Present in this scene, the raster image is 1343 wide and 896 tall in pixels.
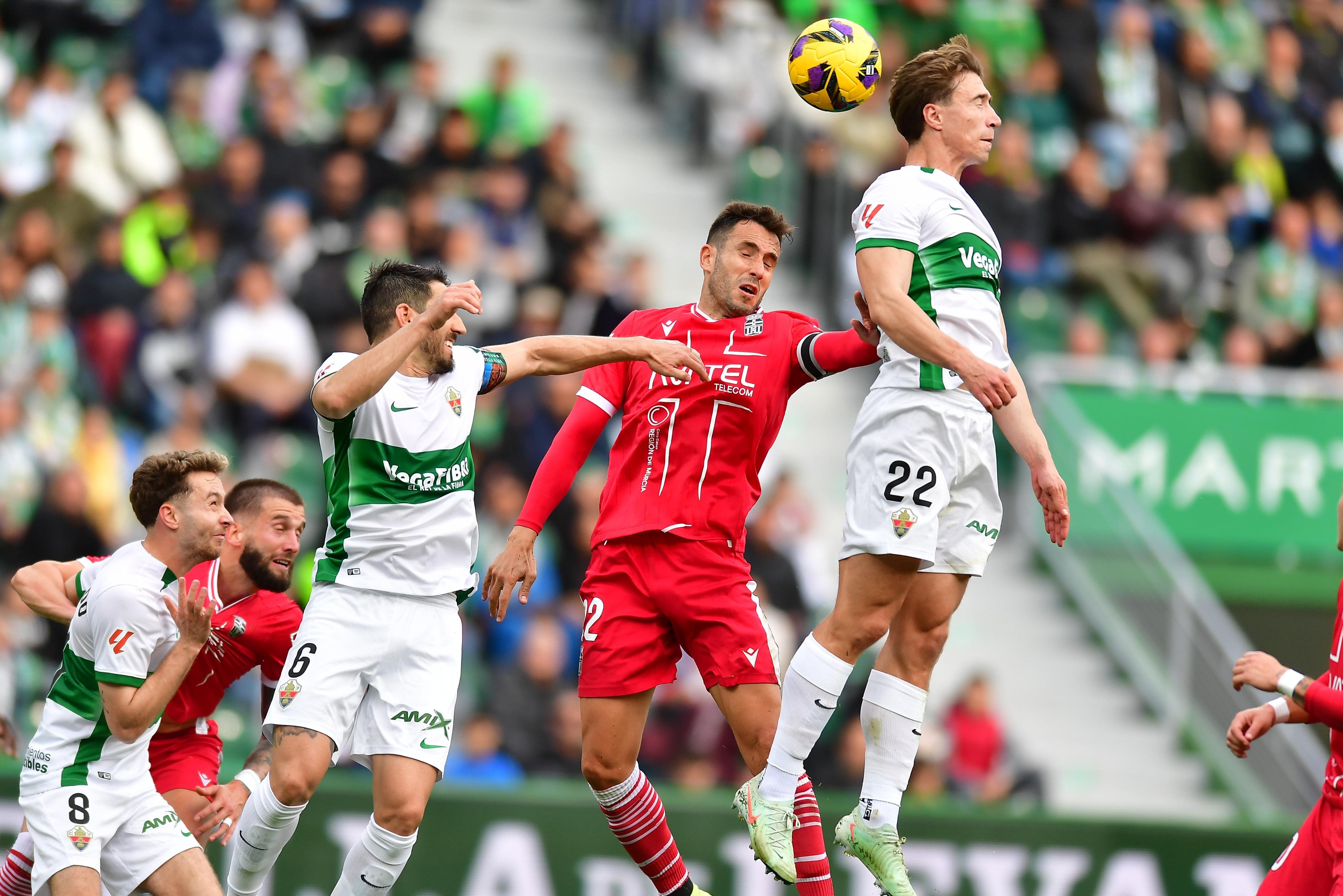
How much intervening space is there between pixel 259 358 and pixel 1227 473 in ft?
26.0

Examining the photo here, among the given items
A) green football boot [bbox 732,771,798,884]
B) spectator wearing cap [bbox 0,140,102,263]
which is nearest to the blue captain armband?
green football boot [bbox 732,771,798,884]

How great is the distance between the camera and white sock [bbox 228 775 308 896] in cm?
707

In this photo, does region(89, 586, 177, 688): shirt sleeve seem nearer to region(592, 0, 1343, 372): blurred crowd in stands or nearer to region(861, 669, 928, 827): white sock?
region(861, 669, 928, 827): white sock

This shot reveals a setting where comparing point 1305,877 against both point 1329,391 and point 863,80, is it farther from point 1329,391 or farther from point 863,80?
point 1329,391

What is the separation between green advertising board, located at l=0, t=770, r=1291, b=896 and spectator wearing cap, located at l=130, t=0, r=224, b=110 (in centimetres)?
723

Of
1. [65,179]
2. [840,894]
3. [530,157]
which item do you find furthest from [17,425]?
[840,894]

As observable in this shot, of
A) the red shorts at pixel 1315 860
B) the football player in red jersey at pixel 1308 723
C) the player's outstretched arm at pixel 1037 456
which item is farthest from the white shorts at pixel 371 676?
the red shorts at pixel 1315 860

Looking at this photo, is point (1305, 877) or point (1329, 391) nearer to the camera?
point (1305, 877)

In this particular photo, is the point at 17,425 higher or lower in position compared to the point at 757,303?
lower

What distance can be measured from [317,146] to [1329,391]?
883 cm

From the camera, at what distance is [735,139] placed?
58.8 feet

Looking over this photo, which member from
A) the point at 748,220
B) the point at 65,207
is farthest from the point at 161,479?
the point at 65,207

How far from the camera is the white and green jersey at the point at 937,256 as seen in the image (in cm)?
683

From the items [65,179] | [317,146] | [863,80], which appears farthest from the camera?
[317,146]
